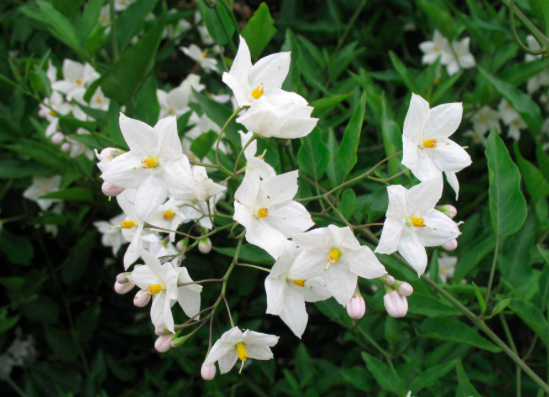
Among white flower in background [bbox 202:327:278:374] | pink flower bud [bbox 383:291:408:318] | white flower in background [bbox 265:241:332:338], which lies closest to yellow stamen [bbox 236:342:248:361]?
white flower in background [bbox 202:327:278:374]

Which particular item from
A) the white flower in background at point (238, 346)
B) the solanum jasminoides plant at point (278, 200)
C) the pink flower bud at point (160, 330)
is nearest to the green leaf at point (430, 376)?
the solanum jasminoides plant at point (278, 200)

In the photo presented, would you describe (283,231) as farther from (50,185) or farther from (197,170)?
(50,185)

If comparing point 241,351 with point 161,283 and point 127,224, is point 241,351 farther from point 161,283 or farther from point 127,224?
point 127,224

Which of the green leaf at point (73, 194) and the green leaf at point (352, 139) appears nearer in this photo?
the green leaf at point (352, 139)

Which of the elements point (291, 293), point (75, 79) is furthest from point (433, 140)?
point (75, 79)

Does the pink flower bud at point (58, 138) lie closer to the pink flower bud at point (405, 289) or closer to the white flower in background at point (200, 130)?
the white flower in background at point (200, 130)

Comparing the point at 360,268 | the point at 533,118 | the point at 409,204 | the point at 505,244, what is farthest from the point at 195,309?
the point at 533,118

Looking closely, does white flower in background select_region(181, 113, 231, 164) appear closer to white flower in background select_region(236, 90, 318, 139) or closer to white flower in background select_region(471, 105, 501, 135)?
white flower in background select_region(236, 90, 318, 139)
